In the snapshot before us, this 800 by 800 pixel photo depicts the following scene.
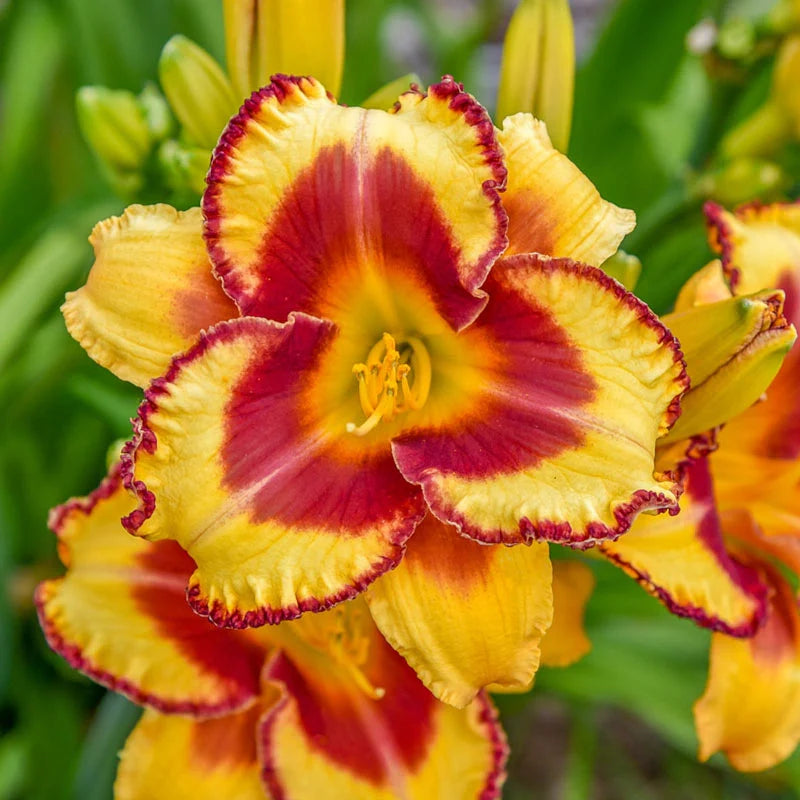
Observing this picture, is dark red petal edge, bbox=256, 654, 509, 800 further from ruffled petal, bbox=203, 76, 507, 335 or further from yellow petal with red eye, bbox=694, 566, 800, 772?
ruffled petal, bbox=203, 76, 507, 335

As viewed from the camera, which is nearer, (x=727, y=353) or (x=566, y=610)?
(x=727, y=353)

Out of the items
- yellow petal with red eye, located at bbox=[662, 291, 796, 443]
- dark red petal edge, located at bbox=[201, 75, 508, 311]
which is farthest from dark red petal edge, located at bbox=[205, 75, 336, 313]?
yellow petal with red eye, located at bbox=[662, 291, 796, 443]

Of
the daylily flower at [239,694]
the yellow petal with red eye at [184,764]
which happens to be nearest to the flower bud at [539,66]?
the daylily flower at [239,694]

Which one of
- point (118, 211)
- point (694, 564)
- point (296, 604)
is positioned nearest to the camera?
point (296, 604)

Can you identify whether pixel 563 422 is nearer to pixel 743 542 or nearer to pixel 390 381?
pixel 390 381

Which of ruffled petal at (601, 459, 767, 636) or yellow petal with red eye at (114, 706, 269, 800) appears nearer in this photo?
ruffled petal at (601, 459, 767, 636)

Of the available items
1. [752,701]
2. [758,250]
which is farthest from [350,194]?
[752,701]

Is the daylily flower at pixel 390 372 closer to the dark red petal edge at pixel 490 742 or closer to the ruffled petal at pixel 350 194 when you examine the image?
the ruffled petal at pixel 350 194

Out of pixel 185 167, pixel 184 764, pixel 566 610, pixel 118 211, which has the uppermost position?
pixel 185 167
